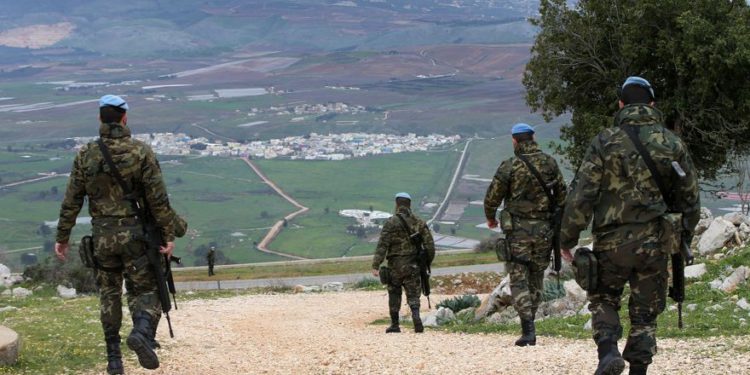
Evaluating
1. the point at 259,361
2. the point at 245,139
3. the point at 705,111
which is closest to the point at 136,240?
the point at 259,361

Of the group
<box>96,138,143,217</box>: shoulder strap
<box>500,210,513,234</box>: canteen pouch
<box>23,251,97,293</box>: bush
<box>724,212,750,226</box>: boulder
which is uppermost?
<box>96,138,143,217</box>: shoulder strap

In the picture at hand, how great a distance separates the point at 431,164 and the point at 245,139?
3397 cm

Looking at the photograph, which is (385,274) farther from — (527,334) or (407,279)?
(527,334)

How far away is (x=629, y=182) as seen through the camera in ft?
27.7

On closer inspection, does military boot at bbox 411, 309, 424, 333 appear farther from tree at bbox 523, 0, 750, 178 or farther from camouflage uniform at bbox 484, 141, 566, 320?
tree at bbox 523, 0, 750, 178

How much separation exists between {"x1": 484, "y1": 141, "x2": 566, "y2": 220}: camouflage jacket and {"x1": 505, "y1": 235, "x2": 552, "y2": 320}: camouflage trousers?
0.29 m

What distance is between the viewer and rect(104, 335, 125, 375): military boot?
10312 mm

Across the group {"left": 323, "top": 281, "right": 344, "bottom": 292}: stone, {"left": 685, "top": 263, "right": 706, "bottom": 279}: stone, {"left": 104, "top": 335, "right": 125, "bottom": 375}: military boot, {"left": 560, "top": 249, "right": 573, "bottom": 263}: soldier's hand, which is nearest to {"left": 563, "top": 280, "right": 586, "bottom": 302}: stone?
{"left": 685, "top": 263, "right": 706, "bottom": 279}: stone

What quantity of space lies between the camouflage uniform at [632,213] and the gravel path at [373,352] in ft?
4.92

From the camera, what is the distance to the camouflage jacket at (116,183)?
983cm

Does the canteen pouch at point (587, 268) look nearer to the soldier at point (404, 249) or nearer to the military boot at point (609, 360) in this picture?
the military boot at point (609, 360)

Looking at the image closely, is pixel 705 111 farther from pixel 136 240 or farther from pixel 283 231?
pixel 283 231

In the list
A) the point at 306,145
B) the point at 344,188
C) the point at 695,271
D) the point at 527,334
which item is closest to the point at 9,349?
the point at 527,334

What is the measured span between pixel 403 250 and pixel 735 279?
16.3 ft
